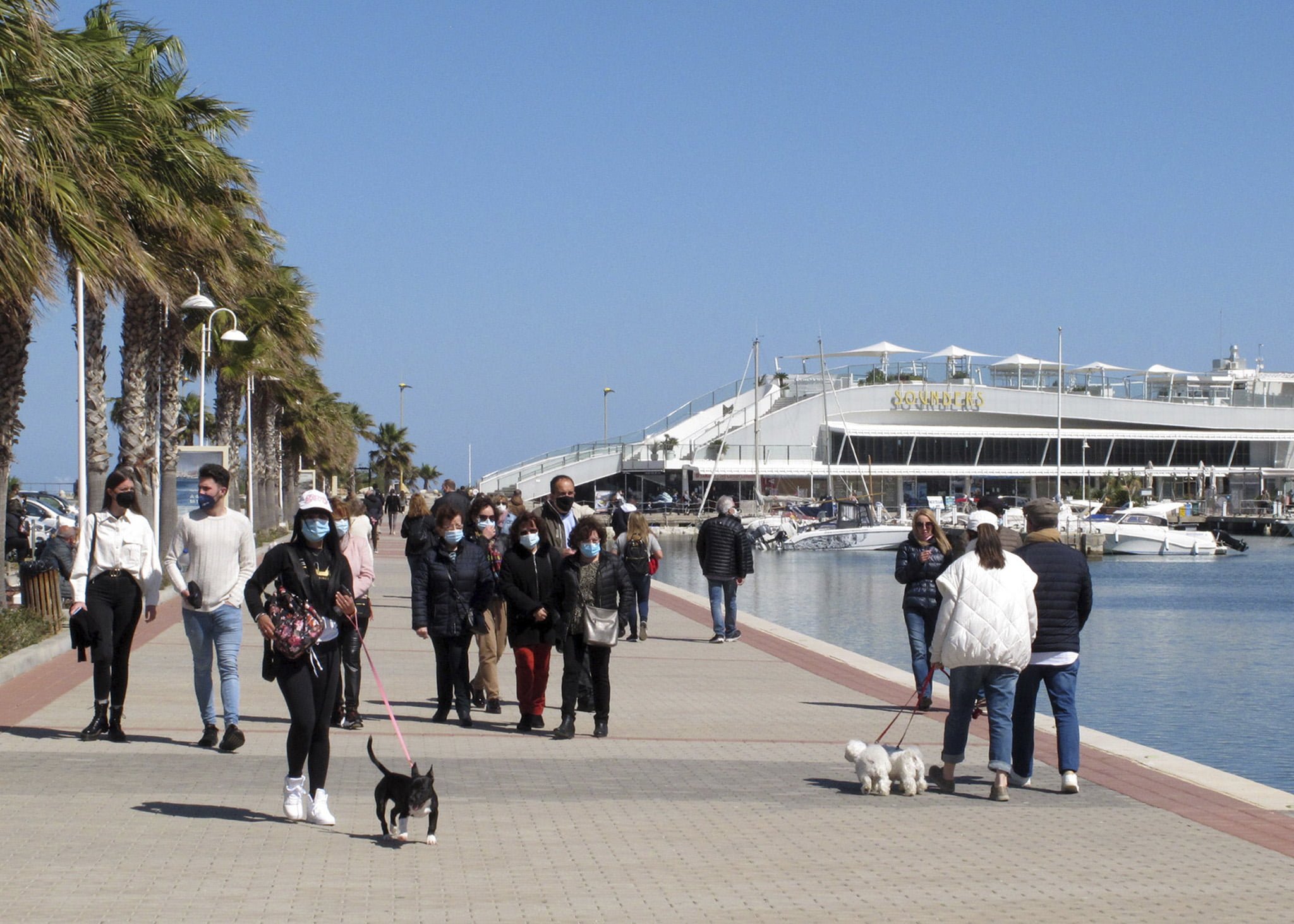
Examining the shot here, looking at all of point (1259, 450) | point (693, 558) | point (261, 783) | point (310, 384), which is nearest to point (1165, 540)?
point (693, 558)

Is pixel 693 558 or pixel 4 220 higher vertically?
pixel 4 220

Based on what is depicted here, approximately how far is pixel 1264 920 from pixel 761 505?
240ft

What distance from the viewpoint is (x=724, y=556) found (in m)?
18.1

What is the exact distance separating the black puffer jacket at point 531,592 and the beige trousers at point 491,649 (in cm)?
65

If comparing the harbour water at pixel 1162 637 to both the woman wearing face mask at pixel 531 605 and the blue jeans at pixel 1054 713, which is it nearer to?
the blue jeans at pixel 1054 713

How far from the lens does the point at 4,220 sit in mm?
12578

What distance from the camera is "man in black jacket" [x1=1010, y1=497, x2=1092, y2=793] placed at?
886 cm

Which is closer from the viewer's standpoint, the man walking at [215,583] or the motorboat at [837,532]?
the man walking at [215,583]

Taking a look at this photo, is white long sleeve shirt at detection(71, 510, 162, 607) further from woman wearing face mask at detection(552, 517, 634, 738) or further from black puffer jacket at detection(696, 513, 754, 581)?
black puffer jacket at detection(696, 513, 754, 581)

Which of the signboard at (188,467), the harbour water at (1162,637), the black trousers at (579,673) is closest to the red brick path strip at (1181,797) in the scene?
the harbour water at (1162,637)

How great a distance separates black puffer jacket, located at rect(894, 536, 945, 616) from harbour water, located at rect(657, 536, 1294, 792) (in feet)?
8.23

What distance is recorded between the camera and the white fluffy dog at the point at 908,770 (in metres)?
8.73

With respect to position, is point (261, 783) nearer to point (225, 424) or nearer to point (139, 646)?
point (139, 646)

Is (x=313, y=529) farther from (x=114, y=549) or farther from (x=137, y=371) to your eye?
(x=137, y=371)
